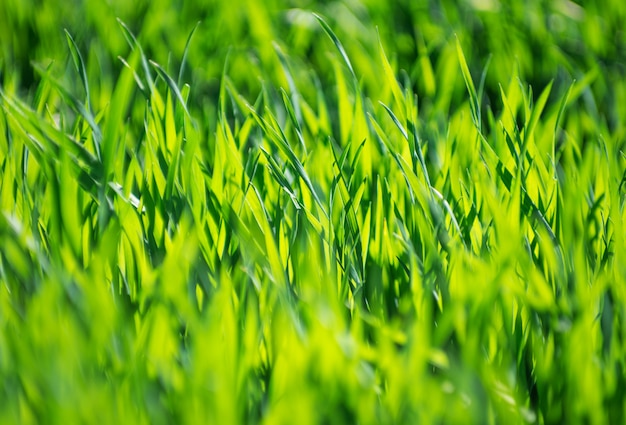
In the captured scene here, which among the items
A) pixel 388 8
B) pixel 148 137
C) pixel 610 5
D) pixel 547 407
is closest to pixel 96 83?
pixel 148 137

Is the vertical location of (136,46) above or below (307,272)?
above

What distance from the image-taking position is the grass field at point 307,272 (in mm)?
620

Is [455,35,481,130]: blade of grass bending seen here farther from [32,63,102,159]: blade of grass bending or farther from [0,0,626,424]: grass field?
[32,63,102,159]: blade of grass bending

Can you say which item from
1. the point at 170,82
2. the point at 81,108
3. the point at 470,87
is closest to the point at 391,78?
the point at 470,87

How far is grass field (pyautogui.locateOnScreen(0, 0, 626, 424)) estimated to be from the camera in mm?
620

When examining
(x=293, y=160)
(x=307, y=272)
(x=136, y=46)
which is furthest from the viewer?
(x=136, y=46)

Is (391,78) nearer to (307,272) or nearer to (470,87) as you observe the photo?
(470,87)

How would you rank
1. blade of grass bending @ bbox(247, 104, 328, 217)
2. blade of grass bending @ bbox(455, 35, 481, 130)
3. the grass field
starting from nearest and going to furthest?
the grass field, blade of grass bending @ bbox(247, 104, 328, 217), blade of grass bending @ bbox(455, 35, 481, 130)

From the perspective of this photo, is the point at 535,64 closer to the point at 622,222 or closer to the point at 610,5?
the point at 610,5

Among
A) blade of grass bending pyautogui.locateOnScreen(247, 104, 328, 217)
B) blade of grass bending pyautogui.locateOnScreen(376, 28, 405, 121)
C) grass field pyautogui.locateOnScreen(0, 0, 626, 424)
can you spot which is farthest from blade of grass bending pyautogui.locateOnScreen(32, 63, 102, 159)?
blade of grass bending pyautogui.locateOnScreen(376, 28, 405, 121)

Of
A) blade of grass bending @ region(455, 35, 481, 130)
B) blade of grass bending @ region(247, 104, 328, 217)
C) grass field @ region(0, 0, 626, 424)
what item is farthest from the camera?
blade of grass bending @ region(455, 35, 481, 130)

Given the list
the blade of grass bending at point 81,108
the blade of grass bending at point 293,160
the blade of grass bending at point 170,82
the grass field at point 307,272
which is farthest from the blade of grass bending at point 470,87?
the blade of grass bending at point 81,108

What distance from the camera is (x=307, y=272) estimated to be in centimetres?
72

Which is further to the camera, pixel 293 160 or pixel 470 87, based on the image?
pixel 470 87
